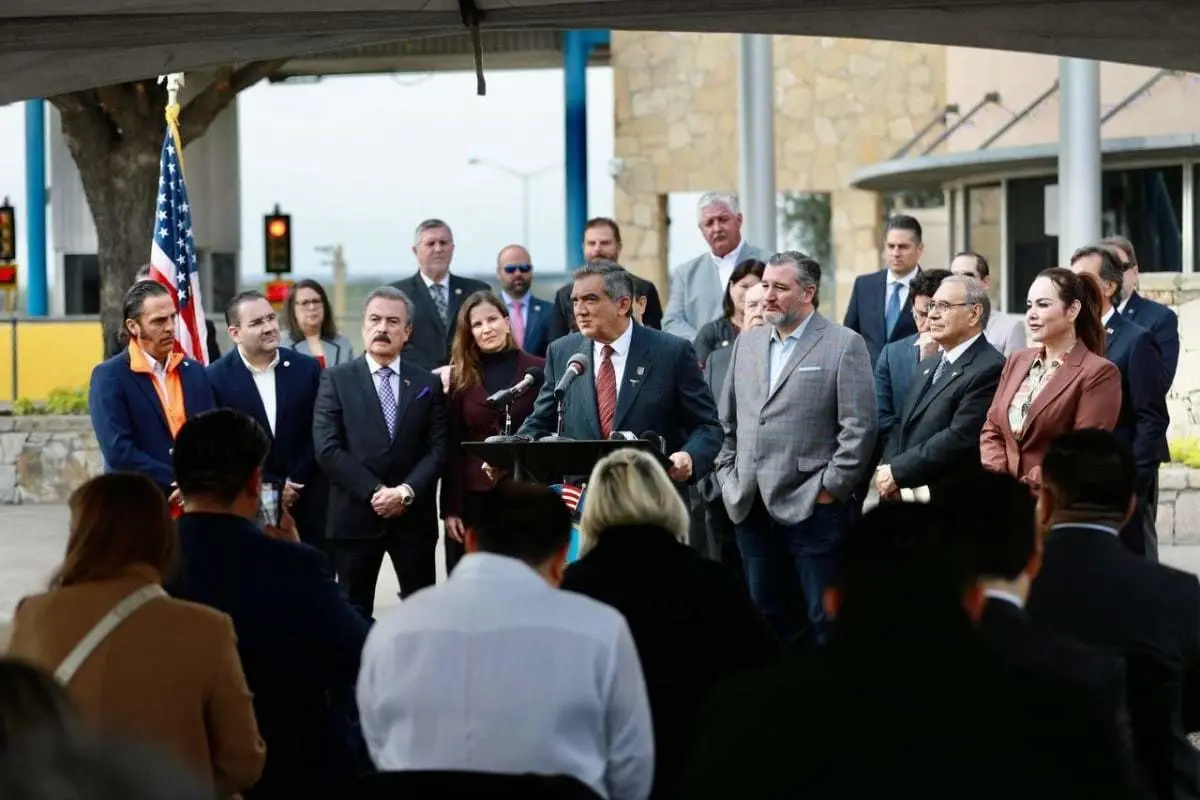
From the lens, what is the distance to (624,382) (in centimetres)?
821

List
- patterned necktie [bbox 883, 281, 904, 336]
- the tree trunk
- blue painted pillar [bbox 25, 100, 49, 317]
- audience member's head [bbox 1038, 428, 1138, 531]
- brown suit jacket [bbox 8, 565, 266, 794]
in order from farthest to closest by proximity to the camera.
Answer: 1. blue painted pillar [bbox 25, 100, 49, 317]
2. the tree trunk
3. patterned necktie [bbox 883, 281, 904, 336]
4. audience member's head [bbox 1038, 428, 1138, 531]
5. brown suit jacket [bbox 8, 565, 266, 794]

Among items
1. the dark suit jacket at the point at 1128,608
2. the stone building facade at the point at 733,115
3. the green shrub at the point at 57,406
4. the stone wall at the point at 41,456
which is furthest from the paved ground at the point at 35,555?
the stone building facade at the point at 733,115

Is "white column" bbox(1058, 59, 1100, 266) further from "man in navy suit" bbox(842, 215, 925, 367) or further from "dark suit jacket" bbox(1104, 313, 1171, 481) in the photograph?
"dark suit jacket" bbox(1104, 313, 1171, 481)

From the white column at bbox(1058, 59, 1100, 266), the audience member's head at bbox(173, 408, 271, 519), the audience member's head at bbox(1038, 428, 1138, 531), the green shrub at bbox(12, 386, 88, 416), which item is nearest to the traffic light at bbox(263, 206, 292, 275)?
the green shrub at bbox(12, 386, 88, 416)

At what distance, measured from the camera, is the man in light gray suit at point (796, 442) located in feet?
27.0

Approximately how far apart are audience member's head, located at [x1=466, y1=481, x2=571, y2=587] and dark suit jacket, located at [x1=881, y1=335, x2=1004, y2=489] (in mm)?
4199

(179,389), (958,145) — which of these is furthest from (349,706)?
(958,145)

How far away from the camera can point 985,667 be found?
2971 millimetres

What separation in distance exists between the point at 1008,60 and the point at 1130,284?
53.3 feet

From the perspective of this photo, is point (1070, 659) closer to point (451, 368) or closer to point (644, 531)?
point (644, 531)

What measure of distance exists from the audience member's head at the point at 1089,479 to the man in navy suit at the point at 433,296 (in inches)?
228

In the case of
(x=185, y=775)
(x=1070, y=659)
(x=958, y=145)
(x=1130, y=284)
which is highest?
(x=958, y=145)

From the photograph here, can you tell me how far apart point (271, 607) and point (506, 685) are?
3.59ft

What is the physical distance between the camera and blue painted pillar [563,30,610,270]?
30875mm
